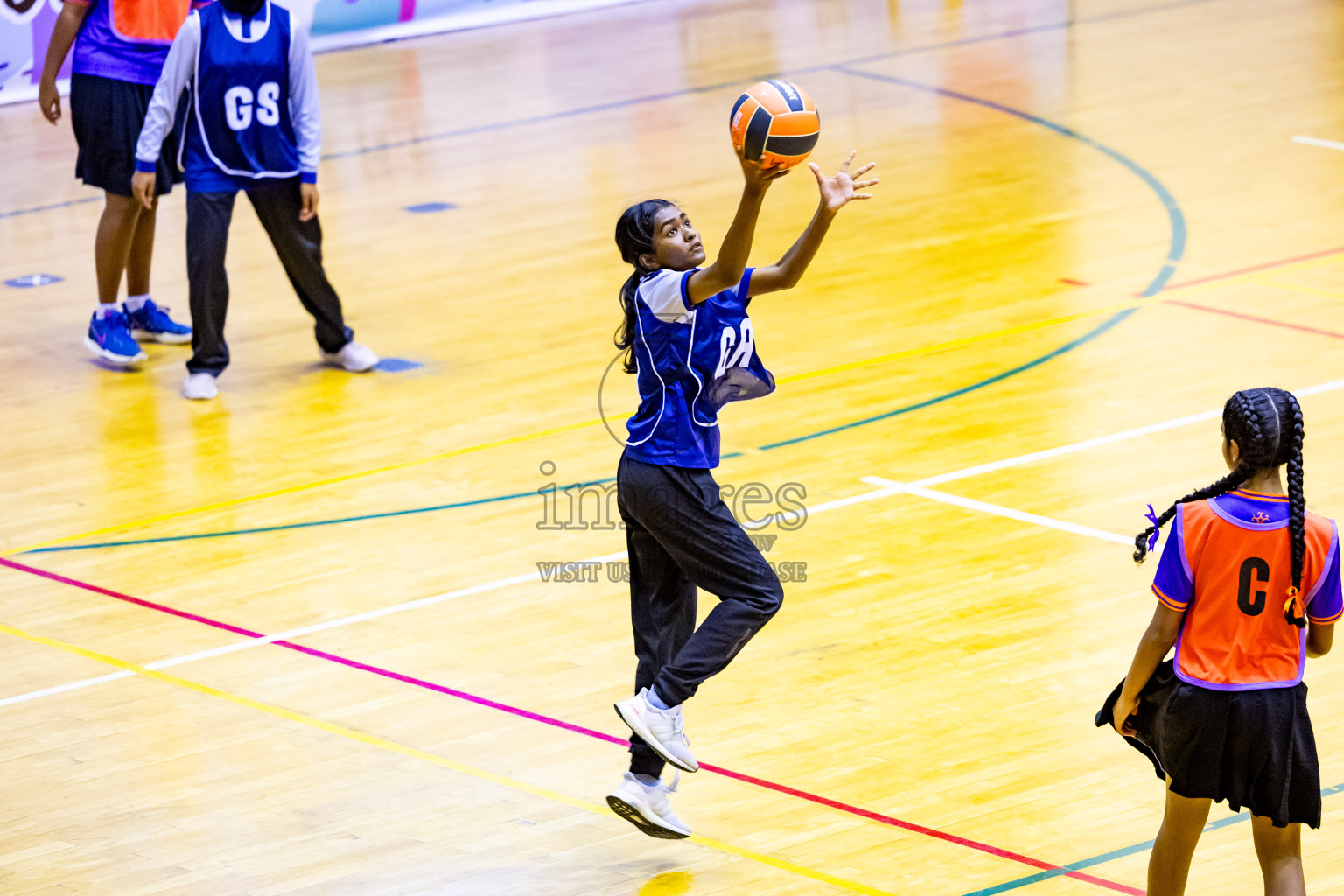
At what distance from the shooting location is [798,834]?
548cm

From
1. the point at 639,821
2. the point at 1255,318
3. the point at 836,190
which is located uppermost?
the point at 836,190

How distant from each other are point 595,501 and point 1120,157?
22.4 ft

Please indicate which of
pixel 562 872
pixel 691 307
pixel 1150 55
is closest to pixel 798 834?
pixel 562 872

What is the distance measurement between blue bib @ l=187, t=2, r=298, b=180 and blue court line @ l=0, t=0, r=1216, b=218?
4.60 m

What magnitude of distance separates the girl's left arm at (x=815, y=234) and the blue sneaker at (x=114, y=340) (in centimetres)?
607

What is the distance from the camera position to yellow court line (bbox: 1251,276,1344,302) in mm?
10586

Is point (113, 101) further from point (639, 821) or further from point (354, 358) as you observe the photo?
point (639, 821)

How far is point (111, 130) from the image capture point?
33.1ft

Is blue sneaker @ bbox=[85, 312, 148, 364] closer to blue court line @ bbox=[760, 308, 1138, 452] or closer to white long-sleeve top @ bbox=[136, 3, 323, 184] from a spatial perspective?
white long-sleeve top @ bbox=[136, 3, 323, 184]

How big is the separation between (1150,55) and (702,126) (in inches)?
173

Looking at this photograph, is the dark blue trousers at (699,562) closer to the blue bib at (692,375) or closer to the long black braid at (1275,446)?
the blue bib at (692,375)

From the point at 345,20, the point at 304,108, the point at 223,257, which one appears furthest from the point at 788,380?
the point at 345,20

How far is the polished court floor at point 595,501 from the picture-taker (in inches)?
220

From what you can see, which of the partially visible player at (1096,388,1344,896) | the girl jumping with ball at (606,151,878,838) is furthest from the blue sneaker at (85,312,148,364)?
the partially visible player at (1096,388,1344,896)
